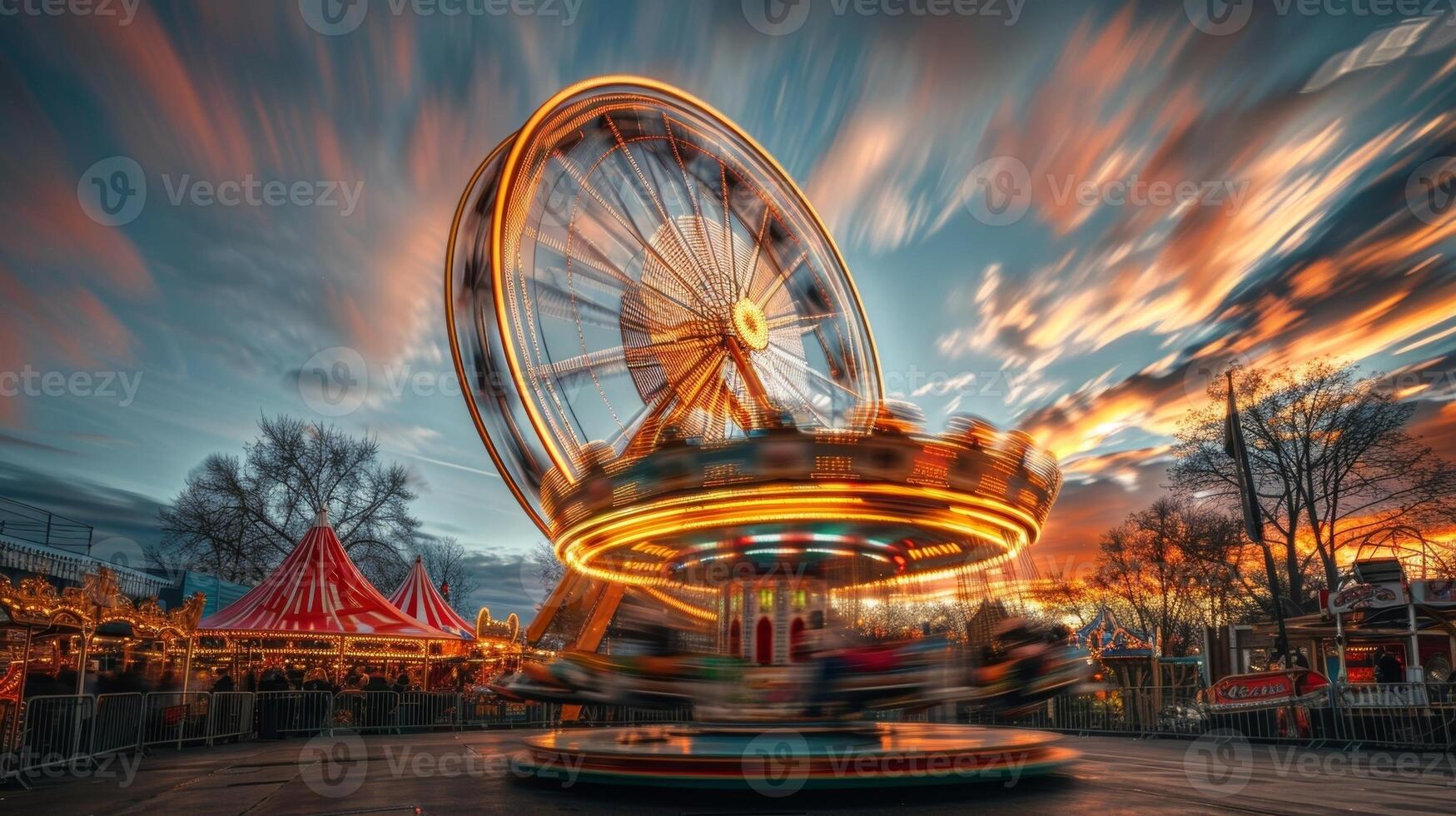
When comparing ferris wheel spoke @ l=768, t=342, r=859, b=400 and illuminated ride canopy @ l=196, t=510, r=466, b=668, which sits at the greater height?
ferris wheel spoke @ l=768, t=342, r=859, b=400

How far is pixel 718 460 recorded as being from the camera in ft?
29.7

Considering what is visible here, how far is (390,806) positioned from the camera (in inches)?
283

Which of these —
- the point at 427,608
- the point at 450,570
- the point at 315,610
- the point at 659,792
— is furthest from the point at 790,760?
the point at 450,570

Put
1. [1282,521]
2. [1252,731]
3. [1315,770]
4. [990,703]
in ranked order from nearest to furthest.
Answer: [990,703] → [1315,770] → [1252,731] → [1282,521]

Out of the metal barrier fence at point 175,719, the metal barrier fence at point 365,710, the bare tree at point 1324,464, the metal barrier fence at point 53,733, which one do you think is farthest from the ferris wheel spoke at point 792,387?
the bare tree at point 1324,464

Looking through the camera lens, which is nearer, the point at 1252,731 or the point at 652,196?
the point at 652,196

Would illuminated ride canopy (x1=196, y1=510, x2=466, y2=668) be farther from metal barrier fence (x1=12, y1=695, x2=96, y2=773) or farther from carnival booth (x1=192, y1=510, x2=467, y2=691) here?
metal barrier fence (x1=12, y1=695, x2=96, y2=773)

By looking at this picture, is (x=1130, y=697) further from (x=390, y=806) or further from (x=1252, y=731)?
(x=390, y=806)

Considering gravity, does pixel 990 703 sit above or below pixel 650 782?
above

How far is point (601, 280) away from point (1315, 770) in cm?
1095

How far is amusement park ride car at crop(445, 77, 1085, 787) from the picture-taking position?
29.0ft

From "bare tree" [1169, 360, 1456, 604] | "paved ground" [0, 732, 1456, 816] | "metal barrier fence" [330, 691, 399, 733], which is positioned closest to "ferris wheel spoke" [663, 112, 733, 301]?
"paved ground" [0, 732, 1456, 816]

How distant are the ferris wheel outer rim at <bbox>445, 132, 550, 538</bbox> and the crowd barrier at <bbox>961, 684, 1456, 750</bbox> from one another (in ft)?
21.1

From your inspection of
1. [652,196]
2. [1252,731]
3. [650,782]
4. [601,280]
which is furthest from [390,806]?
[1252,731]
